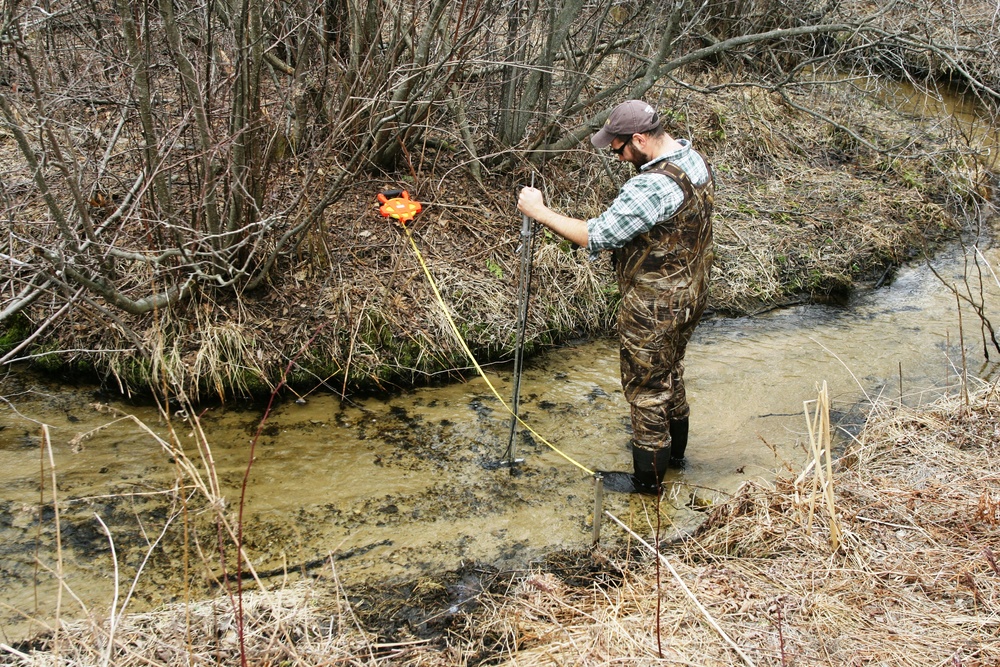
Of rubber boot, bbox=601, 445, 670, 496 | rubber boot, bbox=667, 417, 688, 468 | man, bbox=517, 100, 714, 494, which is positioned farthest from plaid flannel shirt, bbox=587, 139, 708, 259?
rubber boot, bbox=667, 417, 688, 468

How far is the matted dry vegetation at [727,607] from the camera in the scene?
325cm

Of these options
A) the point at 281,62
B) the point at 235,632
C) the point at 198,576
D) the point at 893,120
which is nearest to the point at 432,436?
the point at 198,576

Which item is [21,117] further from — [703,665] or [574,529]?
[703,665]

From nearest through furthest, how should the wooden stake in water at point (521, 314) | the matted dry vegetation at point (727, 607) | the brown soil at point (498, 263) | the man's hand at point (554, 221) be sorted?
1. the matted dry vegetation at point (727, 607)
2. the man's hand at point (554, 221)
3. the wooden stake in water at point (521, 314)
4. the brown soil at point (498, 263)

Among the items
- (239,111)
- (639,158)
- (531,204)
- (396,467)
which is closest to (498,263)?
(396,467)

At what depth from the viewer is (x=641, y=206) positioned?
13.1ft

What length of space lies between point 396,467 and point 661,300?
6.58 ft

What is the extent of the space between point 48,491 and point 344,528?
1.78m

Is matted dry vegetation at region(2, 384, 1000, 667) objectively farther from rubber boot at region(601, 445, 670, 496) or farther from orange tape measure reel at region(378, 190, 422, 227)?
orange tape measure reel at region(378, 190, 422, 227)

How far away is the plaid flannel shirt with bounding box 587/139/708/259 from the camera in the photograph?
4.00 m

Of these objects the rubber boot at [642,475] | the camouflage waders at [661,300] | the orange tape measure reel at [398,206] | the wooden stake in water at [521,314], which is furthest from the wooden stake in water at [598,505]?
the orange tape measure reel at [398,206]

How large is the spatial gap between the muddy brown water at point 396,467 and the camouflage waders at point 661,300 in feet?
2.23

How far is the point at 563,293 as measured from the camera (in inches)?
268

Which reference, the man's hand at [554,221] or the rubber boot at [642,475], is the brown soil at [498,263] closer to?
the man's hand at [554,221]
